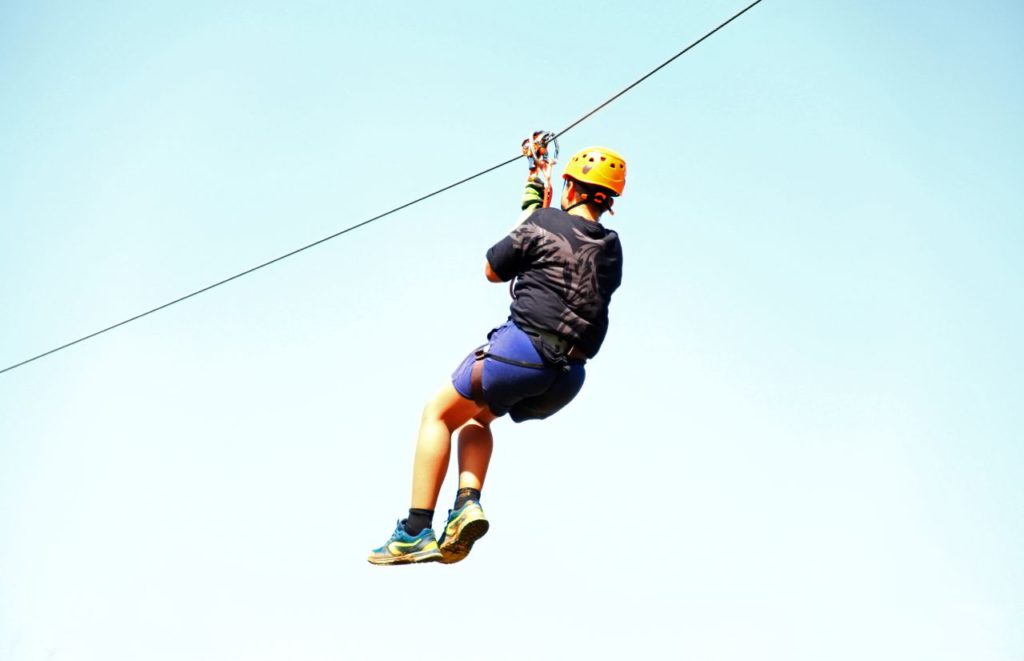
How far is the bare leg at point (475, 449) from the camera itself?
6.52 m

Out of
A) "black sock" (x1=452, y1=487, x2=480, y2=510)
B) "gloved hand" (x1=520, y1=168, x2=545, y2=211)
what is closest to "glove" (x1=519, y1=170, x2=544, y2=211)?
"gloved hand" (x1=520, y1=168, x2=545, y2=211)

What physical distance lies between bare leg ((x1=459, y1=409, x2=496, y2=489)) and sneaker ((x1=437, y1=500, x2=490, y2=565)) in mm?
150

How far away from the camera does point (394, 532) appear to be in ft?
21.1

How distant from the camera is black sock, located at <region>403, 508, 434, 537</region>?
6406 mm

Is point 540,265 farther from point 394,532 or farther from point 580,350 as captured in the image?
point 394,532

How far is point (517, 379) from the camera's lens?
6.25 meters

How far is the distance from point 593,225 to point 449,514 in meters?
1.60

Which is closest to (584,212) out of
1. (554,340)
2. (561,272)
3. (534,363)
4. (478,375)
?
(561,272)

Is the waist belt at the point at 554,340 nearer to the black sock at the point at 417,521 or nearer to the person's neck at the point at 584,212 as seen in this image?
the person's neck at the point at 584,212

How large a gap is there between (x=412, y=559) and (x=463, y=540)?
282 mm

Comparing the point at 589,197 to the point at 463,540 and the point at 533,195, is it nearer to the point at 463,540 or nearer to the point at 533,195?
the point at 533,195

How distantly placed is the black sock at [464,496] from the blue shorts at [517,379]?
41 centimetres

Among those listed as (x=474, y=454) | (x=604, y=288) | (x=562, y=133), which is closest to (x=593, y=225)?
(x=604, y=288)

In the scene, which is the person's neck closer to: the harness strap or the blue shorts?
the blue shorts
